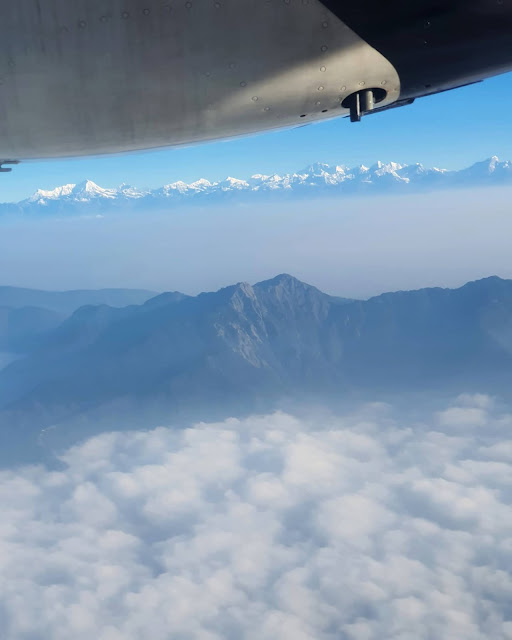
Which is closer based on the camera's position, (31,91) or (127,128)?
(31,91)

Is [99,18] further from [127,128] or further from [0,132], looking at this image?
[0,132]

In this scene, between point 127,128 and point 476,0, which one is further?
point 127,128

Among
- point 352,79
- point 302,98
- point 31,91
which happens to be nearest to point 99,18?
point 31,91

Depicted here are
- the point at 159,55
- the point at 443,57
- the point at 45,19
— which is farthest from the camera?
the point at 443,57

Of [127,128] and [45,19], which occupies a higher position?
[45,19]

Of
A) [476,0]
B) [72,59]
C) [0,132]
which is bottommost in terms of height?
[0,132]

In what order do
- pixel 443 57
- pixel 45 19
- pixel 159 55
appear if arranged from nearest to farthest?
pixel 45 19
pixel 159 55
pixel 443 57

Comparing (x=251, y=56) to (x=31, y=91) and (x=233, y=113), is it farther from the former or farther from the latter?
(x=31, y=91)

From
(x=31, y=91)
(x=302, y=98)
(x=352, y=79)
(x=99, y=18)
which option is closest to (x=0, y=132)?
(x=31, y=91)

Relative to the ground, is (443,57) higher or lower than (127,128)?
higher
